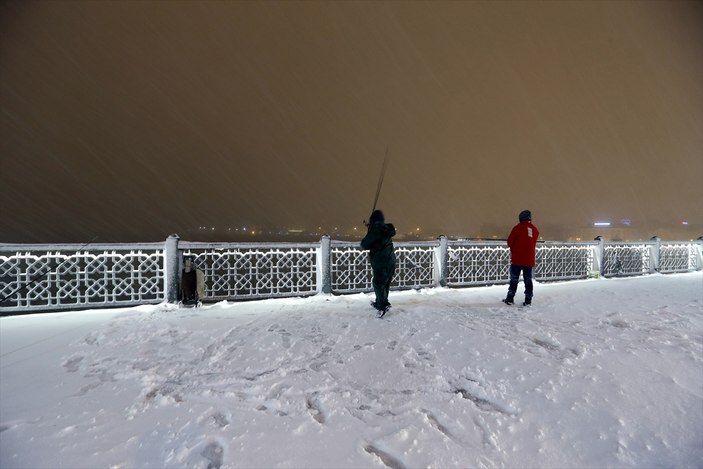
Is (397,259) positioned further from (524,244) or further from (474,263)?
(474,263)

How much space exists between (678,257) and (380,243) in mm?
14548

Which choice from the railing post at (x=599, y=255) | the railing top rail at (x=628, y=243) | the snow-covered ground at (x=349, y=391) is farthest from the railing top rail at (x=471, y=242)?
the railing top rail at (x=628, y=243)

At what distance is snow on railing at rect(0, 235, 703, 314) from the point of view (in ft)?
19.3

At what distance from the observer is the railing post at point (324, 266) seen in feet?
24.0

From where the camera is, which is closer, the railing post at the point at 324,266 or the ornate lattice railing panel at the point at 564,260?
the railing post at the point at 324,266

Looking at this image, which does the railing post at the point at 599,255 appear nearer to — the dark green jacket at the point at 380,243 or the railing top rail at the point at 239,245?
the dark green jacket at the point at 380,243

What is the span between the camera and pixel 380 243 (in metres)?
5.68

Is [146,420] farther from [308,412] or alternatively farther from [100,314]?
[100,314]

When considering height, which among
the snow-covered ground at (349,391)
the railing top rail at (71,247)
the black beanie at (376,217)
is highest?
the black beanie at (376,217)

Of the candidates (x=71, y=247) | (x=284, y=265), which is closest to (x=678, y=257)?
(x=284, y=265)

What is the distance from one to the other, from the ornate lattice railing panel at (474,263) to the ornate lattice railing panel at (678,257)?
7.73 m

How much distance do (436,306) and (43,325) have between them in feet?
21.7

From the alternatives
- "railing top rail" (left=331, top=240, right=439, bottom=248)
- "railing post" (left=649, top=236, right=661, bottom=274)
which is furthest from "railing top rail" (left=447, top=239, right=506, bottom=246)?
"railing post" (left=649, top=236, right=661, bottom=274)

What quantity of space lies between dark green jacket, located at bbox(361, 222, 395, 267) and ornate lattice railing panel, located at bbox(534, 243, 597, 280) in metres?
6.67
